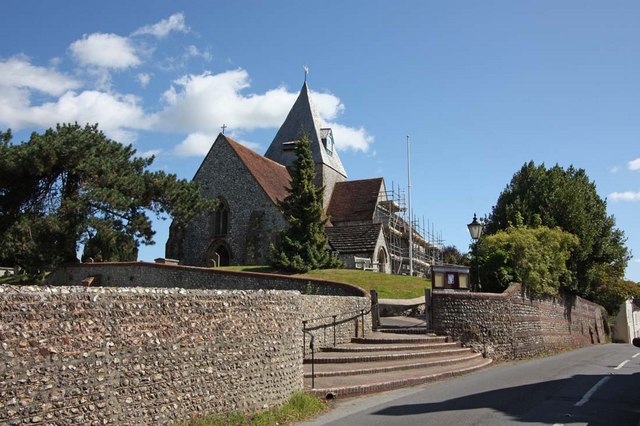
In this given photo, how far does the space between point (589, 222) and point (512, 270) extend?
56.6ft

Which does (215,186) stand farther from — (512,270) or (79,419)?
(79,419)

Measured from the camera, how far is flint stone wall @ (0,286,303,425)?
6.64 m

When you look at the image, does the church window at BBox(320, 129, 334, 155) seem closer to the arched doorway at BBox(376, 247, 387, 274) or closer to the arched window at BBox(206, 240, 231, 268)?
the arched doorway at BBox(376, 247, 387, 274)

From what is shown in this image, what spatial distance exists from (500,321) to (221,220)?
25.3 m

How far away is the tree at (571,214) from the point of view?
3784cm

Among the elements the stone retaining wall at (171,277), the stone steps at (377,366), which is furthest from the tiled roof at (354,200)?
the stone steps at (377,366)

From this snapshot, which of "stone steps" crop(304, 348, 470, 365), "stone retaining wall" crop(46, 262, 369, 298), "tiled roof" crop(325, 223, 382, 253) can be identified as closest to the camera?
"stone steps" crop(304, 348, 470, 365)

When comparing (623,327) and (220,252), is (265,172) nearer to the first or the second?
(220,252)

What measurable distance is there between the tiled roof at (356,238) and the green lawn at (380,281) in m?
6.17

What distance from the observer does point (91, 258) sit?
3184 centimetres

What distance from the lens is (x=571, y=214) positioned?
37.7 metres

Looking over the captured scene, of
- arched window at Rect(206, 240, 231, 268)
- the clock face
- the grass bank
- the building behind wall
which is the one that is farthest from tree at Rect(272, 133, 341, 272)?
the building behind wall

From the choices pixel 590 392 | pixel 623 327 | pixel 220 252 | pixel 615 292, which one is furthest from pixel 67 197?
pixel 623 327

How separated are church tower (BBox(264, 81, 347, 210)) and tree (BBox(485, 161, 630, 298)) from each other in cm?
1604
